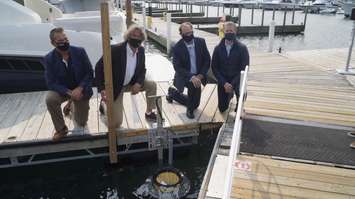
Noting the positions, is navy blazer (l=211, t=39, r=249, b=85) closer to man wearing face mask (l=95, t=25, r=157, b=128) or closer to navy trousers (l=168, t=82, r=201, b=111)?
navy trousers (l=168, t=82, r=201, b=111)

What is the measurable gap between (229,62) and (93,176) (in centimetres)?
272

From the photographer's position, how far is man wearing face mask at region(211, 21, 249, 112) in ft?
16.0

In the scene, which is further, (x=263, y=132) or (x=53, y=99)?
(x=53, y=99)

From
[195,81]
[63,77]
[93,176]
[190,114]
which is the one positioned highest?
[63,77]

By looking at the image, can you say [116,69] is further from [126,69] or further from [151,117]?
[151,117]

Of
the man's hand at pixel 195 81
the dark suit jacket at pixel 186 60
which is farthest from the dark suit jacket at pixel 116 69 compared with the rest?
the man's hand at pixel 195 81

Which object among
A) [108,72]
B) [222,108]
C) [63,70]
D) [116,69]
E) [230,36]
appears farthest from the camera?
[222,108]

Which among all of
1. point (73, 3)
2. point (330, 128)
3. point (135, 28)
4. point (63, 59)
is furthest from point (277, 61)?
point (73, 3)

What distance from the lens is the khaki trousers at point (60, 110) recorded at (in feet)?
13.6

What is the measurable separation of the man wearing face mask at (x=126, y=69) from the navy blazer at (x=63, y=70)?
0.16 metres

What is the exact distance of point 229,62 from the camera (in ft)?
16.2

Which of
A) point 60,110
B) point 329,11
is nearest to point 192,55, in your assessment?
point 60,110

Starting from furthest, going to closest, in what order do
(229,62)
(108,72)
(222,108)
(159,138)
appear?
(222,108) → (229,62) → (159,138) → (108,72)

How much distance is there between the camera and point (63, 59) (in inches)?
168
